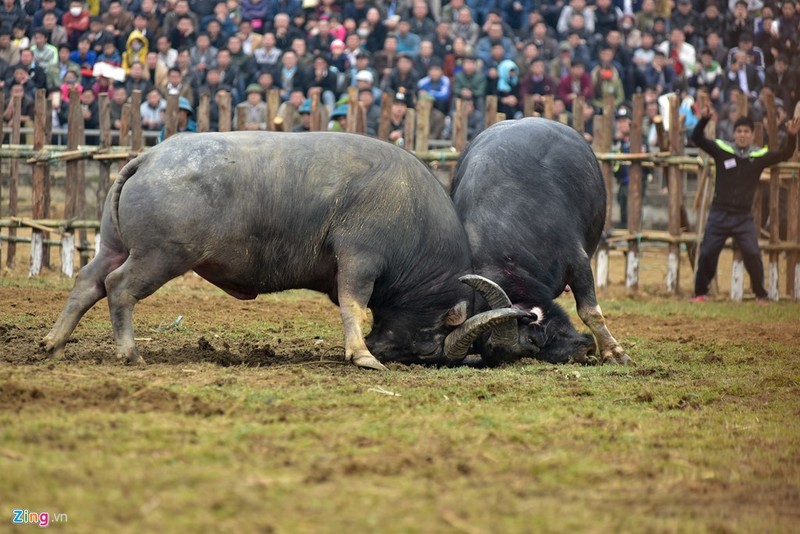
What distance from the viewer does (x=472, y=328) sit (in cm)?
756

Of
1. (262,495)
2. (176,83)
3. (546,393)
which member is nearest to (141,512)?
(262,495)

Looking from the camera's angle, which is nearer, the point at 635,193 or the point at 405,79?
the point at 635,193

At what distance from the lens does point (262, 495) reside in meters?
4.23

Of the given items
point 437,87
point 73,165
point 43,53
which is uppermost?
point 43,53

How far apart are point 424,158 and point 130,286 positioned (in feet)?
19.4

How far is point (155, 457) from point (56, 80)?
13.7 metres

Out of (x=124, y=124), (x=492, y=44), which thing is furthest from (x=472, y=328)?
(x=492, y=44)

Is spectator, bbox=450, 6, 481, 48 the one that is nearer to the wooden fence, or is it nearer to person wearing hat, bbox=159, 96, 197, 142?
the wooden fence

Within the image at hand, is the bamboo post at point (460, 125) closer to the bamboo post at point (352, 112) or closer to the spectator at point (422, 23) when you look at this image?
the bamboo post at point (352, 112)

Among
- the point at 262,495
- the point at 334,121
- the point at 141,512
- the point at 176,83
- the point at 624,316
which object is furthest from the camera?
the point at 176,83

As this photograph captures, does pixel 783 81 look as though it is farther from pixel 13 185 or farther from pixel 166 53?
pixel 13 185

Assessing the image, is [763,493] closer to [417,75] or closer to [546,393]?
[546,393]

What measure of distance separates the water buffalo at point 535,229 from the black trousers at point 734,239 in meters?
4.58

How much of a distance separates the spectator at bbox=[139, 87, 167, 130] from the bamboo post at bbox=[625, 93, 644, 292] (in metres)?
6.67
